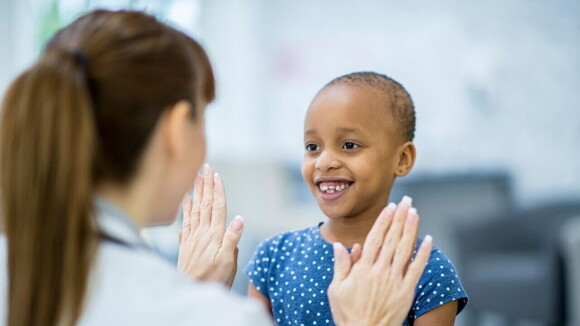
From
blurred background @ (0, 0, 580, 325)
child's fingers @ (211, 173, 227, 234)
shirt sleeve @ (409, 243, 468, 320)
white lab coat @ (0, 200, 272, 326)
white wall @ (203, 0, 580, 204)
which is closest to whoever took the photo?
white lab coat @ (0, 200, 272, 326)

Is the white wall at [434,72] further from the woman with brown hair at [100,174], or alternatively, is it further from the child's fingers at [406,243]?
the woman with brown hair at [100,174]

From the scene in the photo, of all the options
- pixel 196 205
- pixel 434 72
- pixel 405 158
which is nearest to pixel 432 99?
pixel 434 72

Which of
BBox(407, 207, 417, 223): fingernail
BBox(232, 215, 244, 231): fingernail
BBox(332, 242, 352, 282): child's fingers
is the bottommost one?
BBox(232, 215, 244, 231): fingernail

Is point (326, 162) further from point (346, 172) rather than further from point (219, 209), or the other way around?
point (219, 209)

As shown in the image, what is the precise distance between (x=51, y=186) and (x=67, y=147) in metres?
0.05

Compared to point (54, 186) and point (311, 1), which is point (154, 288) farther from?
point (311, 1)

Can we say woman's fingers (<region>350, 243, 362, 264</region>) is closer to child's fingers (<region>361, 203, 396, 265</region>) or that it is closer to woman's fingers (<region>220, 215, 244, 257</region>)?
child's fingers (<region>361, 203, 396, 265</region>)

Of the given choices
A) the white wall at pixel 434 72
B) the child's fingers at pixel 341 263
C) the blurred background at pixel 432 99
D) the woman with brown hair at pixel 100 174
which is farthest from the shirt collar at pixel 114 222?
the white wall at pixel 434 72

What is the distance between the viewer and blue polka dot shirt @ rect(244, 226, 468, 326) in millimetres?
1235

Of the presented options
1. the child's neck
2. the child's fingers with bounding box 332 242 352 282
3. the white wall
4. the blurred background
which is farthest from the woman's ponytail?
the white wall

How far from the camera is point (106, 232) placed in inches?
35.5

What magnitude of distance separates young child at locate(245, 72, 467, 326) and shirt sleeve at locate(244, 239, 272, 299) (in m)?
0.02

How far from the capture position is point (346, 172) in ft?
4.26

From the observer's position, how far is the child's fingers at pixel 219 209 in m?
1.33
